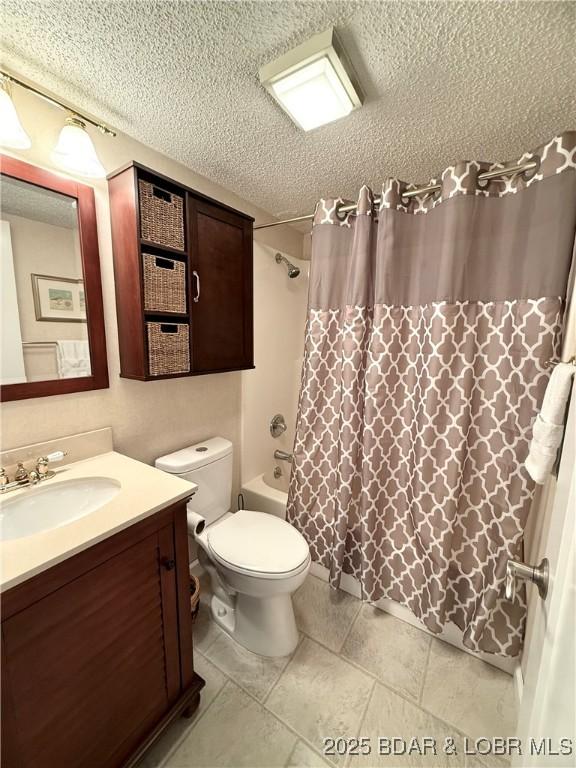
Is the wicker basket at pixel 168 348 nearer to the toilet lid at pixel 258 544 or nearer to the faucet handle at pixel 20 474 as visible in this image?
the faucet handle at pixel 20 474

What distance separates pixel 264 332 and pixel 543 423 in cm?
155

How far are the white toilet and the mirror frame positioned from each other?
507 millimetres

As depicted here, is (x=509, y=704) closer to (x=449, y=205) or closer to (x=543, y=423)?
(x=543, y=423)

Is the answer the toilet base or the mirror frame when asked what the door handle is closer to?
the toilet base

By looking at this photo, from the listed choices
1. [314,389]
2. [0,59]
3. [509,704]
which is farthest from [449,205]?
[509,704]

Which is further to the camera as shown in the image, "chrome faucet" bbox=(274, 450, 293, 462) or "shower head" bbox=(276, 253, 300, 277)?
"chrome faucet" bbox=(274, 450, 293, 462)

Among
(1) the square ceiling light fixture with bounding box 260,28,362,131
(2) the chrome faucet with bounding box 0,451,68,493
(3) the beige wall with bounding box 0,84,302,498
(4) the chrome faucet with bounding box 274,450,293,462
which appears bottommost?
(4) the chrome faucet with bounding box 274,450,293,462

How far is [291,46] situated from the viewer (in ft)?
2.88

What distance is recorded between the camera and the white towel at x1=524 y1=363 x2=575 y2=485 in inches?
36.0

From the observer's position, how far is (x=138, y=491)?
3.26 feet

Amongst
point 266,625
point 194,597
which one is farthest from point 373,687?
point 194,597

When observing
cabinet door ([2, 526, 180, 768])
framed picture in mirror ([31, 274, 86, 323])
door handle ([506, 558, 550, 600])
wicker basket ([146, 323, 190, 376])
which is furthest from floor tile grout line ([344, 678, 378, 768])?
framed picture in mirror ([31, 274, 86, 323])

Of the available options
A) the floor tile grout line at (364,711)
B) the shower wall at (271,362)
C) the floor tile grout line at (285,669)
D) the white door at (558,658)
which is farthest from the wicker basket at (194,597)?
the white door at (558,658)

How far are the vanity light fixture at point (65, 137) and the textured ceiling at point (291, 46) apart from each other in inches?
4.1
